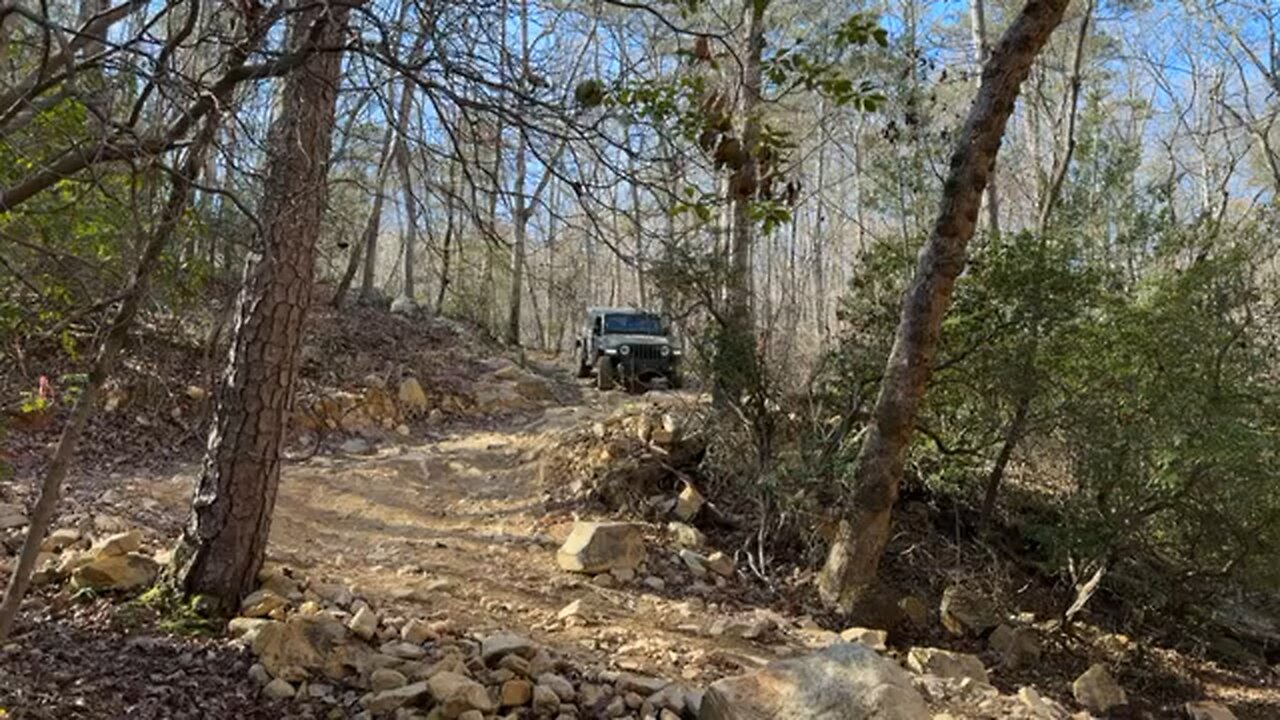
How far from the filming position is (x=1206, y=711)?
6883 mm

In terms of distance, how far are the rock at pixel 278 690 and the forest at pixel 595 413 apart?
25 millimetres

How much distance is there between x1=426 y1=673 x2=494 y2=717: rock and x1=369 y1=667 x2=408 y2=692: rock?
0.17 metres

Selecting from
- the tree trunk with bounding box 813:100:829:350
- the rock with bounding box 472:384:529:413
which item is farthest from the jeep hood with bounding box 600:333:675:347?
the tree trunk with bounding box 813:100:829:350

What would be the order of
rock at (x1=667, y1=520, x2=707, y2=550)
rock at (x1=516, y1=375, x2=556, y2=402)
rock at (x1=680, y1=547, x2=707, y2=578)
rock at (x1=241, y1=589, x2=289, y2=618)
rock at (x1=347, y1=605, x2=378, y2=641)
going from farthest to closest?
rock at (x1=516, y1=375, x2=556, y2=402) → rock at (x1=667, y1=520, x2=707, y2=550) → rock at (x1=680, y1=547, x2=707, y2=578) → rock at (x1=241, y1=589, x2=289, y2=618) → rock at (x1=347, y1=605, x2=378, y2=641)

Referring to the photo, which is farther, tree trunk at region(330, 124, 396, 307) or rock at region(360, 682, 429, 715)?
rock at region(360, 682, 429, 715)

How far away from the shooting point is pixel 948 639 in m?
7.12

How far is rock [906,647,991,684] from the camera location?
5.79 meters

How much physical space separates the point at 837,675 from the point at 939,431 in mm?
5532

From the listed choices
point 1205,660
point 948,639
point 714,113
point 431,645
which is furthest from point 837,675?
point 1205,660

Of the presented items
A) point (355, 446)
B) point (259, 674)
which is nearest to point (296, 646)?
point (259, 674)


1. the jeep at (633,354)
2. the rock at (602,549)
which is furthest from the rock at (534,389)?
the rock at (602,549)

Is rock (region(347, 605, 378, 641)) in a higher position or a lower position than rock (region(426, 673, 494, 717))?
higher

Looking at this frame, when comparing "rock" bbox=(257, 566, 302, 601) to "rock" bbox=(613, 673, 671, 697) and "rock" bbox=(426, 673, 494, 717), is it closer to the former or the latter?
"rock" bbox=(426, 673, 494, 717)

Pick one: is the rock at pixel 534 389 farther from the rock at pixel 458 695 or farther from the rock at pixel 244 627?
the rock at pixel 458 695
